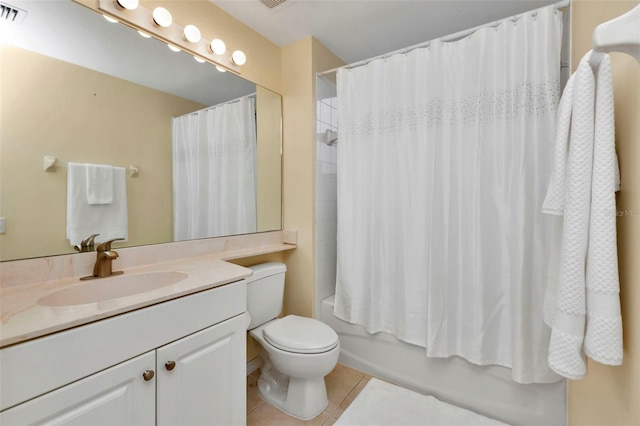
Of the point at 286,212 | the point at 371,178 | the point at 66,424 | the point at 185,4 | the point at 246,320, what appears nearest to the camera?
the point at 66,424

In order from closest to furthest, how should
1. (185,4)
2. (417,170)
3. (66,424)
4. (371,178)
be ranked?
(66,424) < (185,4) < (417,170) < (371,178)

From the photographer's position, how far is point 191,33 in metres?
1.53

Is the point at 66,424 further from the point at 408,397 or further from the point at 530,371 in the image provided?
the point at 530,371

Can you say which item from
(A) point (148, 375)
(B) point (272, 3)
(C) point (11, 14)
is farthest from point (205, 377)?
(B) point (272, 3)

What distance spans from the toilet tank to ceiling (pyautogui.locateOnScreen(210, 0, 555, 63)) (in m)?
1.65

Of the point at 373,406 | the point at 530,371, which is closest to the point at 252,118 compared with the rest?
the point at 373,406

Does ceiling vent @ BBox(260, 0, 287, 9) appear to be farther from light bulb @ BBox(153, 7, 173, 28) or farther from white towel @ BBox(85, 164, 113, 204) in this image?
white towel @ BBox(85, 164, 113, 204)

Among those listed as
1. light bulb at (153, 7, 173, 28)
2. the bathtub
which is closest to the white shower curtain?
the bathtub

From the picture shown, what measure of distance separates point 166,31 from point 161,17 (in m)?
0.07

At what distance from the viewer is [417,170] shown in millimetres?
1669

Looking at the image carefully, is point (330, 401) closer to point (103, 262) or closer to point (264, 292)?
point (264, 292)

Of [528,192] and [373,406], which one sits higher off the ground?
[528,192]

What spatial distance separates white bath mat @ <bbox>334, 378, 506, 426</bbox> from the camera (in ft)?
4.77

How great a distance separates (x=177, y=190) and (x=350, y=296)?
131 cm
